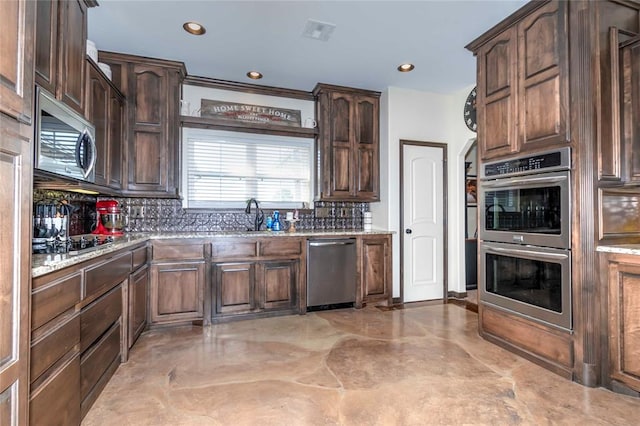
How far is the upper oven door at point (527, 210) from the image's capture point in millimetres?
2289

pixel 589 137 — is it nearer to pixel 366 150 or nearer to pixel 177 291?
pixel 366 150

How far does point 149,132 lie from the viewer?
3488 mm

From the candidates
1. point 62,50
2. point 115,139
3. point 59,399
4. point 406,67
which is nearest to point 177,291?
point 115,139

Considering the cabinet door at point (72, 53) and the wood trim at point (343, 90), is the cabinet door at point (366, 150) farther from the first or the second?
the cabinet door at point (72, 53)

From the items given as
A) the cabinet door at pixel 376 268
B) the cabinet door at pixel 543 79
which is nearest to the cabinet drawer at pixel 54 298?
the cabinet door at pixel 376 268

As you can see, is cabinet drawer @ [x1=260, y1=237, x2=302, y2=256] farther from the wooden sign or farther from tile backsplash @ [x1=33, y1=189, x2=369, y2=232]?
the wooden sign

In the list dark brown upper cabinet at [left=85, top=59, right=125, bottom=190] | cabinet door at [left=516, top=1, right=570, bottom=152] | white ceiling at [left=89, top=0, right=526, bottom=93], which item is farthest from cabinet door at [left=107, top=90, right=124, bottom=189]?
cabinet door at [left=516, top=1, right=570, bottom=152]

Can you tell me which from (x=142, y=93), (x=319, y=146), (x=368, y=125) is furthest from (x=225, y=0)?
(x=368, y=125)

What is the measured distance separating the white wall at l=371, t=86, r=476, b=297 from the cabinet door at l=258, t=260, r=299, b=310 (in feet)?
4.52

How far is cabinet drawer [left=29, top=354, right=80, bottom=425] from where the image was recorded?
51.4 inches

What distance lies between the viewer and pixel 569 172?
223 cm

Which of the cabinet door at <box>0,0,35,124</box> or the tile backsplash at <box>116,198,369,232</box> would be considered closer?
the cabinet door at <box>0,0,35,124</box>

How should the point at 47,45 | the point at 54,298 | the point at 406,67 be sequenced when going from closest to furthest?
the point at 54,298, the point at 47,45, the point at 406,67

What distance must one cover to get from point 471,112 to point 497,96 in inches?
58.3
